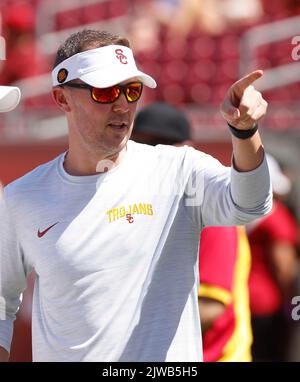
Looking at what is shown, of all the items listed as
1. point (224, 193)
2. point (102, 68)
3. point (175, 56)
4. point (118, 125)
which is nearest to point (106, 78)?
point (102, 68)

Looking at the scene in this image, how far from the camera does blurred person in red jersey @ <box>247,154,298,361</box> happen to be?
6.46 m

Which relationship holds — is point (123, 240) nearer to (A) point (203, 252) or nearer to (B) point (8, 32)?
(A) point (203, 252)

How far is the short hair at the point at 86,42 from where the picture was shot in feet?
10.3

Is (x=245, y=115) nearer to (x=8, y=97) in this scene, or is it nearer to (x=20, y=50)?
(x=8, y=97)

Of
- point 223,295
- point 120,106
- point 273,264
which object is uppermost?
point 120,106

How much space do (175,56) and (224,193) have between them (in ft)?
21.4

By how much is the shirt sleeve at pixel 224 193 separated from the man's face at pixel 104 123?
244 millimetres

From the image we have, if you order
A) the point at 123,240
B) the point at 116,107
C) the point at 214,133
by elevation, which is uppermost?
the point at 214,133

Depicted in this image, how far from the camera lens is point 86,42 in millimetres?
3156

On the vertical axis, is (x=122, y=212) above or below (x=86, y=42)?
below

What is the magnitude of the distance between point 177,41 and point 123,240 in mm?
6632

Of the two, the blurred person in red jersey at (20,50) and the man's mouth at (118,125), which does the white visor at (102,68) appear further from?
the blurred person in red jersey at (20,50)

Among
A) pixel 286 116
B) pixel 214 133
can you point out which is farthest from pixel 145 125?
pixel 286 116

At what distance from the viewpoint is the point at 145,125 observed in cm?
454
